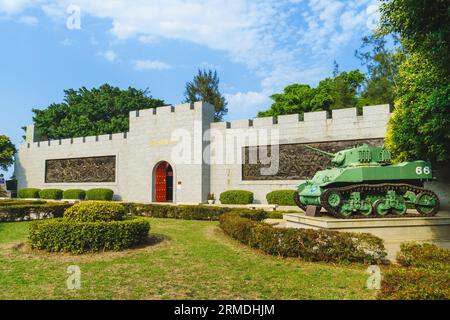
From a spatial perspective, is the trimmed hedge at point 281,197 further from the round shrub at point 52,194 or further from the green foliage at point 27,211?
the round shrub at point 52,194

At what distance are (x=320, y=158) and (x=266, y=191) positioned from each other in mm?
3551

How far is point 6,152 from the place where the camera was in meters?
31.2

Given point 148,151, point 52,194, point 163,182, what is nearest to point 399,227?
point 163,182

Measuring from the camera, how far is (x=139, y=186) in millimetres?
22969

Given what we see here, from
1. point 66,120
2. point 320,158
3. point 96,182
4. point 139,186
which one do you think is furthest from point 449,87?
point 66,120

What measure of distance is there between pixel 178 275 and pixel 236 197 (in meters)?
13.2

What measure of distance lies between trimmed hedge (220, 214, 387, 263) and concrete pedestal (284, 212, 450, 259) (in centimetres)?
175

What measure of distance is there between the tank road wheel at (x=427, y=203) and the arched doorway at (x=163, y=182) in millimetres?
16083

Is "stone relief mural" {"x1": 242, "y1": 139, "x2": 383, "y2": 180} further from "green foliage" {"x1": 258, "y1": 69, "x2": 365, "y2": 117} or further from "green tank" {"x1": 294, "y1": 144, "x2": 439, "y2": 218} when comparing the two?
"green foliage" {"x1": 258, "y1": 69, "x2": 365, "y2": 117}

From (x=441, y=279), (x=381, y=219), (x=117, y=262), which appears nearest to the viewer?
(x=441, y=279)

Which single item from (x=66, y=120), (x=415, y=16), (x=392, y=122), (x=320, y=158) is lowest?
(x=320, y=158)

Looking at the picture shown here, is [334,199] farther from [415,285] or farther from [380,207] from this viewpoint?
[415,285]

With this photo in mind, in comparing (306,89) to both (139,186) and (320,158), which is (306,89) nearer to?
(320,158)

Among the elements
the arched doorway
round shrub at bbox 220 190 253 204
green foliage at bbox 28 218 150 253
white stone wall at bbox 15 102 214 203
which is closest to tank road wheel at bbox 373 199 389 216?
green foliage at bbox 28 218 150 253
